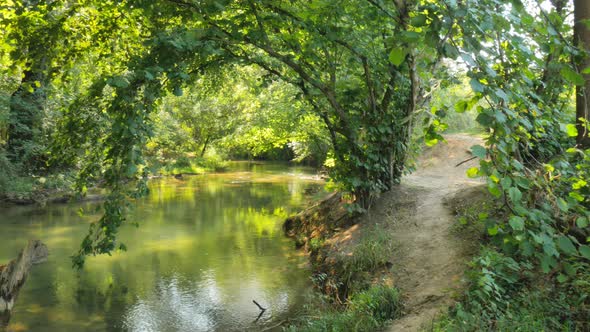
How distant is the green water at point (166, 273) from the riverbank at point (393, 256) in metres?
0.76

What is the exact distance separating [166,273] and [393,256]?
15.9 feet

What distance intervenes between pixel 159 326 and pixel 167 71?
12.7 ft

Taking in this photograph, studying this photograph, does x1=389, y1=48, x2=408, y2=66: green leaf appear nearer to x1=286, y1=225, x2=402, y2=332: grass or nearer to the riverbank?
the riverbank

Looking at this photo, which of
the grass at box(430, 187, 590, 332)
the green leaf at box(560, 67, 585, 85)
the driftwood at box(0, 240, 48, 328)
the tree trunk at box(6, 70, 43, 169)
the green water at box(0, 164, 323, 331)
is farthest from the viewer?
the tree trunk at box(6, 70, 43, 169)

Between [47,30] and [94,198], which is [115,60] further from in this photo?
[94,198]

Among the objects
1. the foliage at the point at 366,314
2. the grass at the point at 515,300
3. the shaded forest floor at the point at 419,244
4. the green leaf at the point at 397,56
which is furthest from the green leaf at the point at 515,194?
the foliage at the point at 366,314

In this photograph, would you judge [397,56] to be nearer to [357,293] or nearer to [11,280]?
[357,293]

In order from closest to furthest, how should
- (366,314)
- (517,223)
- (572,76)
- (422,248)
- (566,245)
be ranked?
(572,76) → (517,223) → (566,245) → (366,314) → (422,248)

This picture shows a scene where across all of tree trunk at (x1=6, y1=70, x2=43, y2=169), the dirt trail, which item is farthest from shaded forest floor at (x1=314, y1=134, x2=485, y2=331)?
tree trunk at (x1=6, y1=70, x2=43, y2=169)

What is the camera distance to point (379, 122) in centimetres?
918

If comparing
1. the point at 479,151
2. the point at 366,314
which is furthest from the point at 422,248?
the point at 479,151

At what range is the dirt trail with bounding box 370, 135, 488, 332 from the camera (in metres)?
5.35

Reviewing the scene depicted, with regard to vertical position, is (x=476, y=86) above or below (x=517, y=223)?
above

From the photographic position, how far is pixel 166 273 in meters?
9.45
